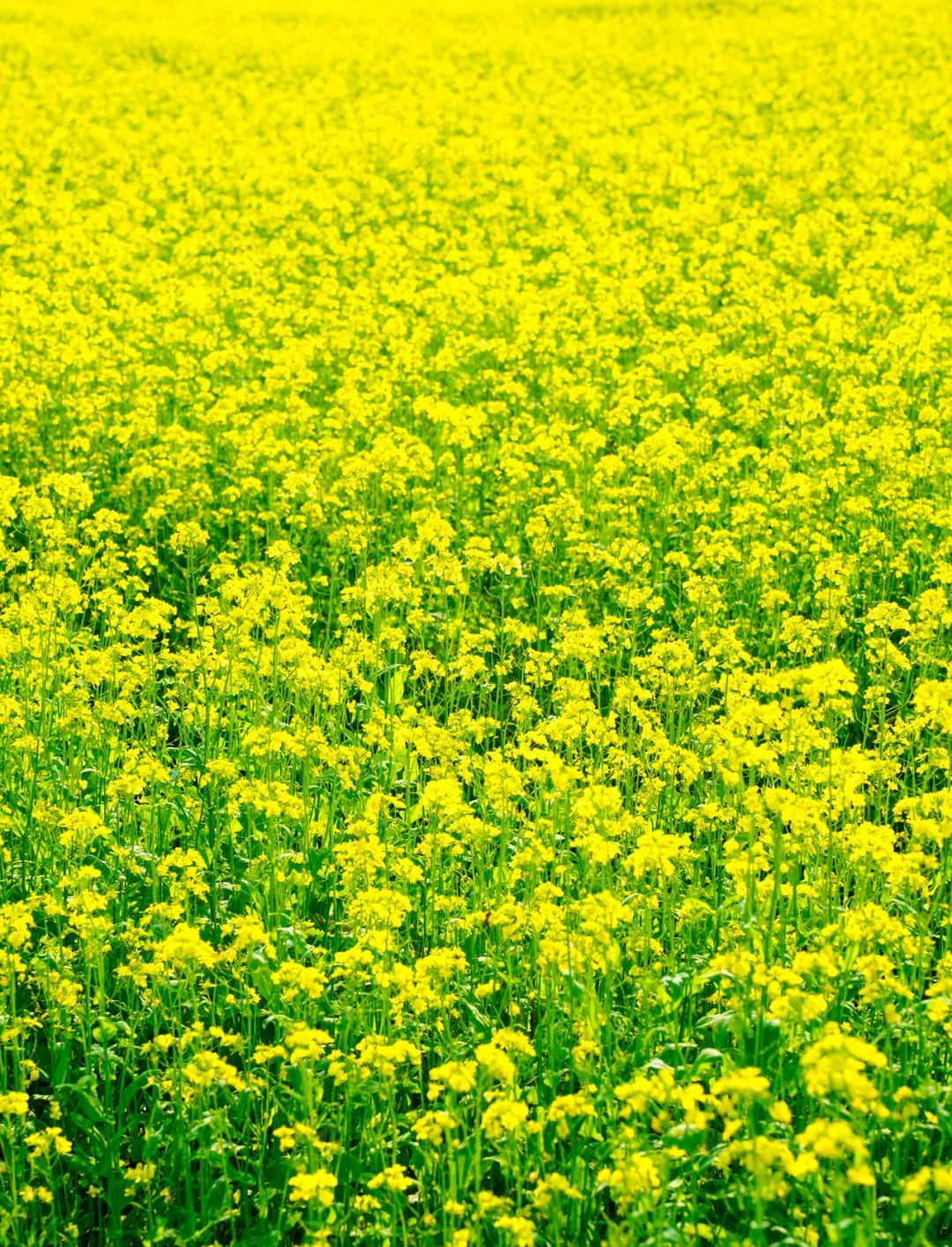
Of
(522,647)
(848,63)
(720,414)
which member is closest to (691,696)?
(522,647)

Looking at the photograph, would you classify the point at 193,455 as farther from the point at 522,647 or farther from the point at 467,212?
the point at 467,212

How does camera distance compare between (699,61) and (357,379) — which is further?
(699,61)

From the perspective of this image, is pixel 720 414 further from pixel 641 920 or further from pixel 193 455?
pixel 641 920

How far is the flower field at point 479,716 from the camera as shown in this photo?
455 cm

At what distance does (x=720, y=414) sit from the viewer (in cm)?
1034

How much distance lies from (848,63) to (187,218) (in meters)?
14.3

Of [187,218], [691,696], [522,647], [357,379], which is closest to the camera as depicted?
[691,696]

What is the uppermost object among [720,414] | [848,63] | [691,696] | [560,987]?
[848,63]

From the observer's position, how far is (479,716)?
763cm

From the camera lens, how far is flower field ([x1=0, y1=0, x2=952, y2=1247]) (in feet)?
14.9

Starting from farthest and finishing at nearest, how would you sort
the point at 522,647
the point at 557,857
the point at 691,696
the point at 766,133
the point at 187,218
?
the point at 766,133, the point at 187,218, the point at 522,647, the point at 691,696, the point at 557,857

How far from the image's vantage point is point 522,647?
27.2 feet

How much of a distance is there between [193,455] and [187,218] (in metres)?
7.58

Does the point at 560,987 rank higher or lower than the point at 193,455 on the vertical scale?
lower
